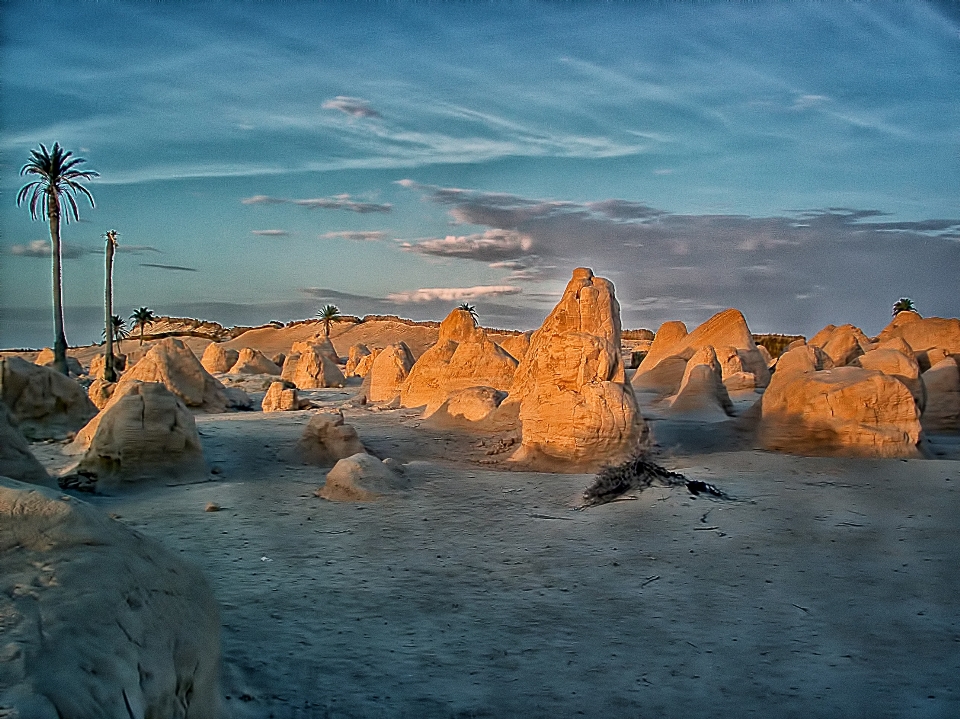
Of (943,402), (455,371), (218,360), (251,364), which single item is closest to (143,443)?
(455,371)

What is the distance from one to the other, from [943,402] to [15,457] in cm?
1677

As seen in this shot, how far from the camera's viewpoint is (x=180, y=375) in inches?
677

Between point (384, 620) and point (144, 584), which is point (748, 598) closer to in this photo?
point (384, 620)

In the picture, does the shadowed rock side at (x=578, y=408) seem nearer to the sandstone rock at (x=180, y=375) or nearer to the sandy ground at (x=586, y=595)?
the sandy ground at (x=586, y=595)

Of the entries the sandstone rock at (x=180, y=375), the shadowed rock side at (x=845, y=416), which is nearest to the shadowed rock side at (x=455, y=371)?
the sandstone rock at (x=180, y=375)

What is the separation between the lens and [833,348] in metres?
23.8

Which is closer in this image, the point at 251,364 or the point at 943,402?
the point at 943,402

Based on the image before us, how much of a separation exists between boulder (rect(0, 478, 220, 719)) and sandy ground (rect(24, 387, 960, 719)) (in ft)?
2.79

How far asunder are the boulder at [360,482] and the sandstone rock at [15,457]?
3.07 m

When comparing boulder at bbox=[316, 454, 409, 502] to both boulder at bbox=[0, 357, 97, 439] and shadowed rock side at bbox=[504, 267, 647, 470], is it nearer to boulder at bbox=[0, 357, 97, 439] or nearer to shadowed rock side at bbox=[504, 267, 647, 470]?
shadowed rock side at bbox=[504, 267, 647, 470]

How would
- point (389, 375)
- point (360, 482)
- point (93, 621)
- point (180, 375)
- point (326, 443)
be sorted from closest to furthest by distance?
point (93, 621), point (360, 482), point (326, 443), point (180, 375), point (389, 375)

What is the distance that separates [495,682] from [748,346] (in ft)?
79.5

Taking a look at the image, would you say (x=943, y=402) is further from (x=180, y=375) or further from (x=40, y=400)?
(x=40, y=400)

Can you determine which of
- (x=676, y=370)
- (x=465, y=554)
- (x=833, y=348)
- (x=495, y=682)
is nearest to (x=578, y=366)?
(x=465, y=554)
